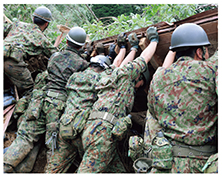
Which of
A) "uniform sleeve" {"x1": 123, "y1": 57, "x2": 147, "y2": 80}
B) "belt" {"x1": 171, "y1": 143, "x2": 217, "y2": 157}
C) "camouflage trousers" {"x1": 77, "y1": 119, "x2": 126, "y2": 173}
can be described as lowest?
"camouflage trousers" {"x1": 77, "y1": 119, "x2": 126, "y2": 173}

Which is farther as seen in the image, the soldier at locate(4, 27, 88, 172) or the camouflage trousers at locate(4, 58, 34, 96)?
the camouflage trousers at locate(4, 58, 34, 96)

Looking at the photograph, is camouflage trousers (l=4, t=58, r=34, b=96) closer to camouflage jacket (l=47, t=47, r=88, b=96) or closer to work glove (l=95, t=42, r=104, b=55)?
camouflage jacket (l=47, t=47, r=88, b=96)

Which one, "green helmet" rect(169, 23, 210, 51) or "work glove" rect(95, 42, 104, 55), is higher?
"green helmet" rect(169, 23, 210, 51)

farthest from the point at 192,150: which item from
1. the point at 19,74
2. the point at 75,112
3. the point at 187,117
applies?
the point at 19,74

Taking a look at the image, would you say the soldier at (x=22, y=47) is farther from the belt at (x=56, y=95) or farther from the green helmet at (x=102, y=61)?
the green helmet at (x=102, y=61)

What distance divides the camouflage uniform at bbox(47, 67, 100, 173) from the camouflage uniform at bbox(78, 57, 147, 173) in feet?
0.86

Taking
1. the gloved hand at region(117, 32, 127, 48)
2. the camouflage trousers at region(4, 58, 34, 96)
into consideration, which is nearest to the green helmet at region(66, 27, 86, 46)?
the gloved hand at region(117, 32, 127, 48)

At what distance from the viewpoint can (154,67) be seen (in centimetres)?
435

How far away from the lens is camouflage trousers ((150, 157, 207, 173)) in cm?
240

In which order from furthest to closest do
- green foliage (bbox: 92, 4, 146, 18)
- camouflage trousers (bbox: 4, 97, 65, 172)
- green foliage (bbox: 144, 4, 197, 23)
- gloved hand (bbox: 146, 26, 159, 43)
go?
green foliage (bbox: 92, 4, 146, 18), green foliage (bbox: 144, 4, 197, 23), camouflage trousers (bbox: 4, 97, 65, 172), gloved hand (bbox: 146, 26, 159, 43)

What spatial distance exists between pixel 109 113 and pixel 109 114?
2 centimetres

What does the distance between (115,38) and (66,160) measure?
2643 mm

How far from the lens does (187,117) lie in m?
2.46

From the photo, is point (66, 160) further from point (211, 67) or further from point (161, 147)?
point (211, 67)
